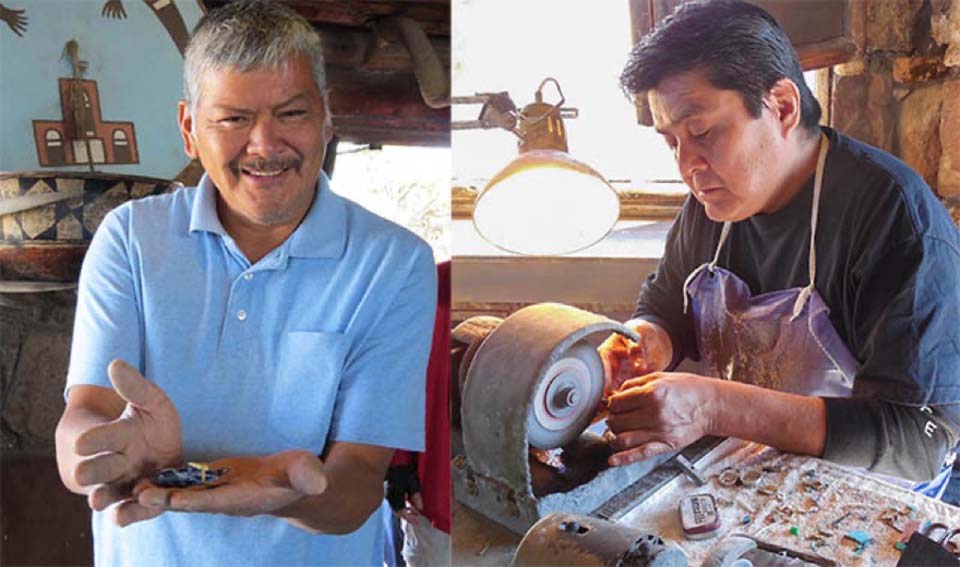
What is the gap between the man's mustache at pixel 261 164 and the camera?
131 cm

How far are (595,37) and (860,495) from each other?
92 centimetres

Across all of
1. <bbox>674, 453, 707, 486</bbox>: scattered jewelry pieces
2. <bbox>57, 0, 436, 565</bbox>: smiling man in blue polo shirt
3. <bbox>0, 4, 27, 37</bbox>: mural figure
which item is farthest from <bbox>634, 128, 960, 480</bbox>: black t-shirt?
<bbox>0, 4, 27, 37</bbox>: mural figure

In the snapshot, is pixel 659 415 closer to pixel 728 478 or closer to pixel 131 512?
pixel 728 478

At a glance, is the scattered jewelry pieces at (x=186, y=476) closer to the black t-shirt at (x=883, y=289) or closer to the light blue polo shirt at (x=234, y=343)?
the light blue polo shirt at (x=234, y=343)

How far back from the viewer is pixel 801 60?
1.35m

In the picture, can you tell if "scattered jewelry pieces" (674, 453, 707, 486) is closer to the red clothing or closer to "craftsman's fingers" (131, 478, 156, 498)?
the red clothing

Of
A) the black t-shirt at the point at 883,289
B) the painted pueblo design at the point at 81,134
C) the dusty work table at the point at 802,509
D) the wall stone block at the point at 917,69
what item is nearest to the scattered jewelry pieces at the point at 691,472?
the dusty work table at the point at 802,509

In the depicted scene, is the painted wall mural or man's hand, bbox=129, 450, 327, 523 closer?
man's hand, bbox=129, 450, 327, 523

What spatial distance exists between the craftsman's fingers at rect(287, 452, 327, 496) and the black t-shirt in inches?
32.0

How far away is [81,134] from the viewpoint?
→ 1.43 metres

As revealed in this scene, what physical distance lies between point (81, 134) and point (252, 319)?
0.47 m

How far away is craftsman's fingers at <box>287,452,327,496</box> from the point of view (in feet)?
4.01

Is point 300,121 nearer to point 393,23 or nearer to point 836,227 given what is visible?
point 393,23

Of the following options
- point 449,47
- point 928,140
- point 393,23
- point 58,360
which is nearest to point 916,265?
point 928,140
